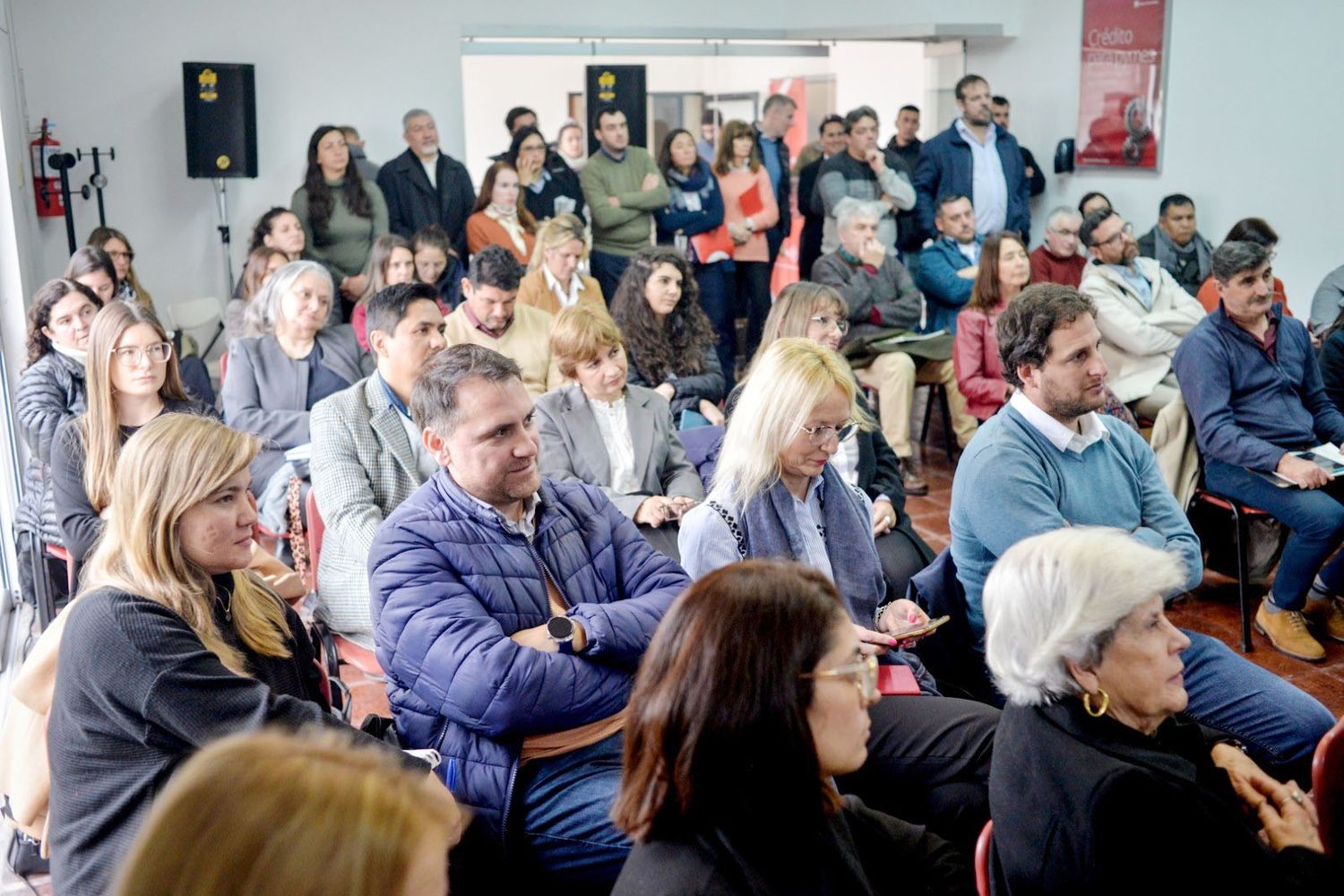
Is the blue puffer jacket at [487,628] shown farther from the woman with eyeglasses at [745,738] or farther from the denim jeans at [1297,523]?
the denim jeans at [1297,523]

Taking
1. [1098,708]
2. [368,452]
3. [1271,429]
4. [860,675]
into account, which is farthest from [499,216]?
[860,675]

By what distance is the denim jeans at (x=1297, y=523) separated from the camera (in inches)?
152

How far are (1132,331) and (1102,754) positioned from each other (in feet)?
13.8

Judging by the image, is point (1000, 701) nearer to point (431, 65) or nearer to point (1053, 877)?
point (1053, 877)

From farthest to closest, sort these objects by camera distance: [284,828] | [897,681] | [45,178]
Answer: 1. [45,178]
2. [897,681]
3. [284,828]

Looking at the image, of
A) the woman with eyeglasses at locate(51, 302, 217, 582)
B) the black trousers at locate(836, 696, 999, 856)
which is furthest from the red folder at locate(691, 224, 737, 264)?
the black trousers at locate(836, 696, 999, 856)

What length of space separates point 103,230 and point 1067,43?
6.91 metres

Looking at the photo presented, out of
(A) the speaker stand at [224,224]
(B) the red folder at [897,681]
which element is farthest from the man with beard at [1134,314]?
(A) the speaker stand at [224,224]

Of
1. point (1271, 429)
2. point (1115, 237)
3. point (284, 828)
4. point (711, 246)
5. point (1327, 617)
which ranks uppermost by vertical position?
point (1115, 237)

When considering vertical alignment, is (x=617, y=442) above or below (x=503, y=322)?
below

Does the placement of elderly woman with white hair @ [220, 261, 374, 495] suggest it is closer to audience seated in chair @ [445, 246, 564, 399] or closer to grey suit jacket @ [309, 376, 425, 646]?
audience seated in chair @ [445, 246, 564, 399]

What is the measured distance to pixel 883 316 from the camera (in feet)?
20.2

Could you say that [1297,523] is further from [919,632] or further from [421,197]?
[421,197]

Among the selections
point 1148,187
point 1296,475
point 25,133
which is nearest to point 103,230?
point 25,133
